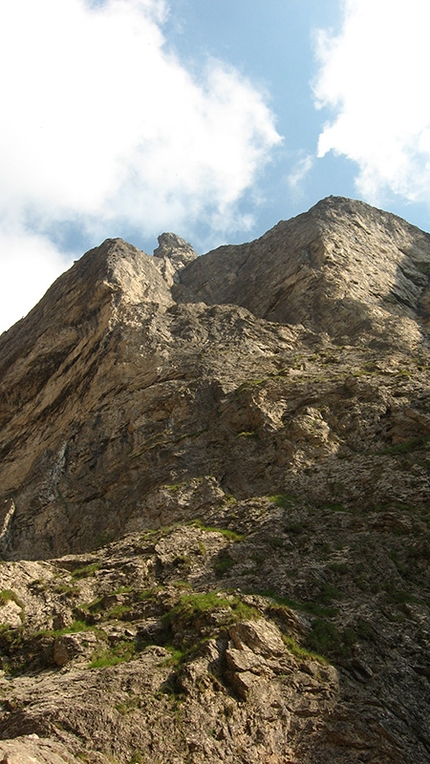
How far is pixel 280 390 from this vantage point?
2669 cm

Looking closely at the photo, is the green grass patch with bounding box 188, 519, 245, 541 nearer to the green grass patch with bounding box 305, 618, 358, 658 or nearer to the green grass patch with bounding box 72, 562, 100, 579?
the green grass patch with bounding box 72, 562, 100, 579

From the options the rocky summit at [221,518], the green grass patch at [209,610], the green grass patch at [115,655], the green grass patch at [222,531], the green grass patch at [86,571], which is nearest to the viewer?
the rocky summit at [221,518]

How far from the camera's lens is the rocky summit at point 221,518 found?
1128 centimetres

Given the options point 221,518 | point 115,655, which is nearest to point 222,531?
point 221,518

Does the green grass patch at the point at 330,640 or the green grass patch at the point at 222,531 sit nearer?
the green grass patch at the point at 330,640

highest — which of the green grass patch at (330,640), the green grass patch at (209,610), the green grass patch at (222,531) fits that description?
the green grass patch at (222,531)

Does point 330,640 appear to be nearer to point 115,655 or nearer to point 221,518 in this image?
point 115,655

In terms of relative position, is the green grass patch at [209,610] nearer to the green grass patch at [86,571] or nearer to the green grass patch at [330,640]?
the green grass patch at [330,640]

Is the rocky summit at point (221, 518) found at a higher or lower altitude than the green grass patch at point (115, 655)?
higher

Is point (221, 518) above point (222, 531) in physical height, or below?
above

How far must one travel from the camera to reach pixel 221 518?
20016 mm

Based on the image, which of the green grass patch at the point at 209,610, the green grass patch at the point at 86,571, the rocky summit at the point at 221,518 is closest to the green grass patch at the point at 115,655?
the rocky summit at the point at 221,518

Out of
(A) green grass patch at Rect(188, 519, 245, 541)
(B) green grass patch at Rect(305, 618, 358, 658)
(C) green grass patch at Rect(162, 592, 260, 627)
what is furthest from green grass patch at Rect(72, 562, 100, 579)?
(B) green grass patch at Rect(305, 618, 358, 658)

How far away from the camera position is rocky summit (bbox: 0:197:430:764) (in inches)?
444
